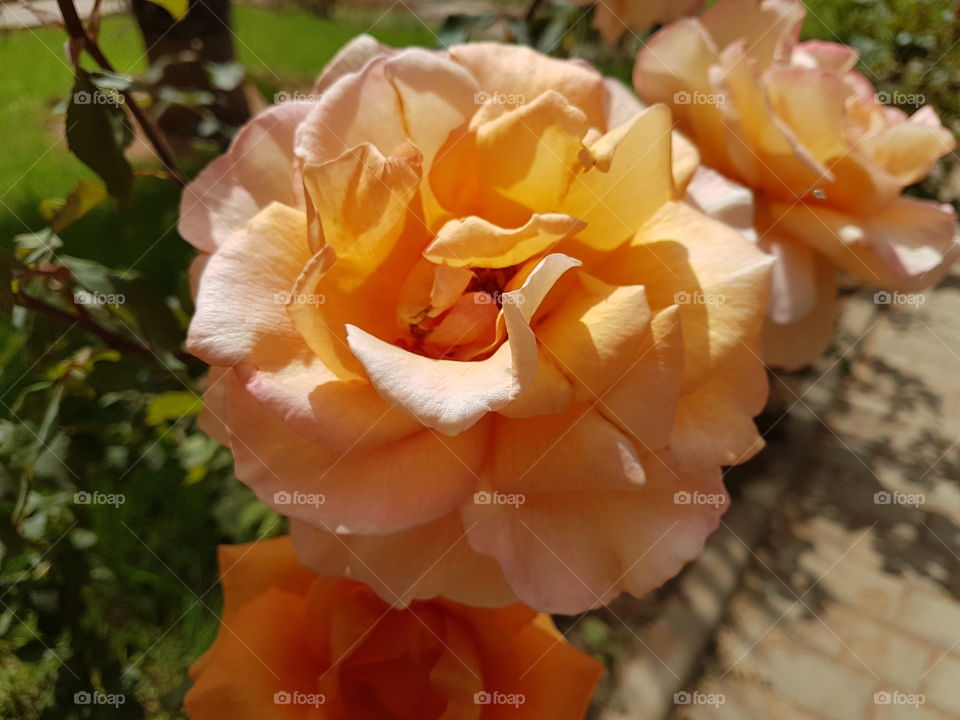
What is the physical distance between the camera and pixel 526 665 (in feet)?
2.12

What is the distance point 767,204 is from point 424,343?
565 mm

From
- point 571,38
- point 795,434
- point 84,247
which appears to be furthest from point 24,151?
point 795,434

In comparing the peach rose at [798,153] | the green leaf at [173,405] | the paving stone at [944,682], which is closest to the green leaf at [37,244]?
the green leaf at [173,405]

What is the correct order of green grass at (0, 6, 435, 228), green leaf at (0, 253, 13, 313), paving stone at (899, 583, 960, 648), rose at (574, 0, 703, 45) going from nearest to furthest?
1. green leaf at (0, 253, 13, 313)
2. rose at (574, 0, 703, 45)
3. paving stone at (899, 583, 960, 648)
4. green grass at (0, 6, 435, 228)

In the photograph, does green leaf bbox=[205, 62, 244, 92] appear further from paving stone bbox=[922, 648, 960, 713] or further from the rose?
paving stone bbox=[922, 648, 960, 713]

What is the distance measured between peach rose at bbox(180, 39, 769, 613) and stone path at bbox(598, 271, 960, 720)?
116 cm

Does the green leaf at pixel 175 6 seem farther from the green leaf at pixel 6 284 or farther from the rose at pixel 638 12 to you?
the rose at pixel 638 12

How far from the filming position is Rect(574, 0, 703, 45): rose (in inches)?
40.3

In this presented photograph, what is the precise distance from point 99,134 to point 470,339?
487mm

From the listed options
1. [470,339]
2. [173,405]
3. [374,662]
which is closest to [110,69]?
[173,405]

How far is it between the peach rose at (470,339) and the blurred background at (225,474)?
10.7 inches

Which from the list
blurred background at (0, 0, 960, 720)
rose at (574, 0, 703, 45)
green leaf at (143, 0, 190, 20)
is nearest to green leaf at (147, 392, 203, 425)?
blurred background at (0, 0, 960, 720)

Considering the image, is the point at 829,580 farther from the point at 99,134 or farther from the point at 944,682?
the point at 99,134

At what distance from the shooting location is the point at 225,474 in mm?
1439
